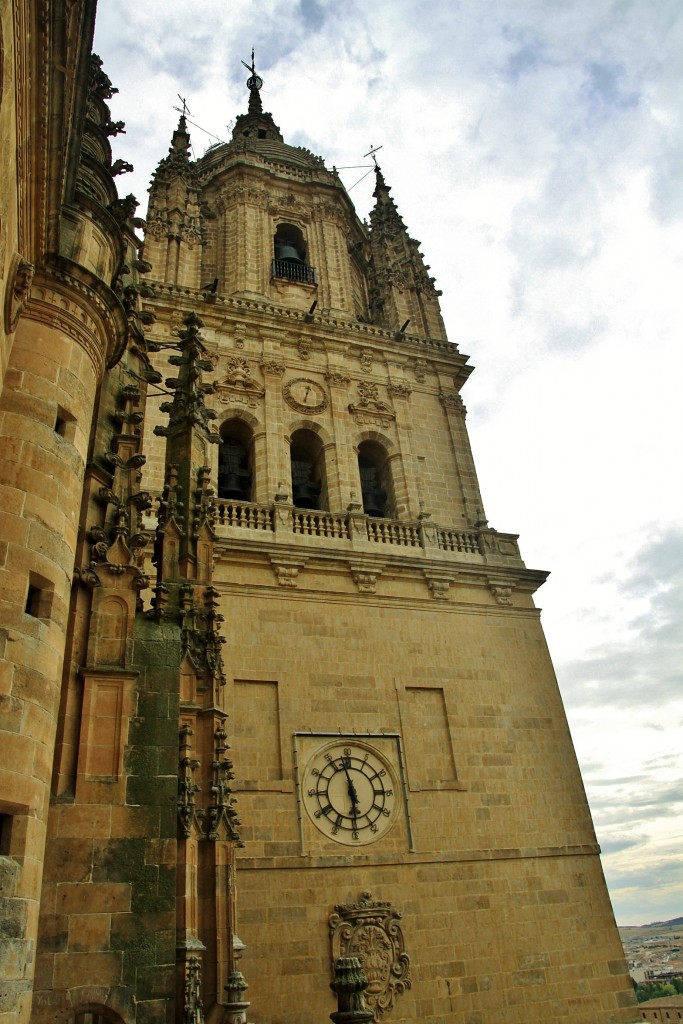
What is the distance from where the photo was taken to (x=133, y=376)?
32.2 feet

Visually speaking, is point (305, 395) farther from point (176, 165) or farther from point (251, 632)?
point (176, 165)

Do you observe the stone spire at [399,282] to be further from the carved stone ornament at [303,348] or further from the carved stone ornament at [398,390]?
the carved stone ornament at [303,348]

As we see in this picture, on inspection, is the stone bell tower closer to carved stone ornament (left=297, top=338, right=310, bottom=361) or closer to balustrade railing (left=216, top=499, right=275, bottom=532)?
balustrade railing (left=216, top=499, right=275, bottom=532)

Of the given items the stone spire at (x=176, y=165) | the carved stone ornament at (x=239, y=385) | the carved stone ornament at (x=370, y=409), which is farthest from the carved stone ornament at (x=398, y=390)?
the stone spire at (x=176, y=165)

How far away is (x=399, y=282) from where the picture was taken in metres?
24.1

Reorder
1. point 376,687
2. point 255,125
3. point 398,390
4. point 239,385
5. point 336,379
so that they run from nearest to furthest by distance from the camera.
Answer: point 376,687 → point 239,385 → point 336,379 → point 398,390 → point 255,125

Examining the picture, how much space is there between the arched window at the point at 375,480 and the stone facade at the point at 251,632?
10 centimetres

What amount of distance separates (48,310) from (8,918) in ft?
18.4

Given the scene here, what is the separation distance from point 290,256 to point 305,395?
6.38m

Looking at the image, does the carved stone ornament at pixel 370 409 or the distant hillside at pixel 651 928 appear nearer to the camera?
the carved stone ornament at pixel 370 409

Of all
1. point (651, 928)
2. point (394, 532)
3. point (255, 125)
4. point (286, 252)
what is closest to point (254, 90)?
point (255, 125)

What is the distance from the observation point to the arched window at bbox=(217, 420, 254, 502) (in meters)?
17.6

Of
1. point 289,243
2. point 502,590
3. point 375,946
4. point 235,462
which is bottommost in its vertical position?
point 375,946

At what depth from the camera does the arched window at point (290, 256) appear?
2289cm
